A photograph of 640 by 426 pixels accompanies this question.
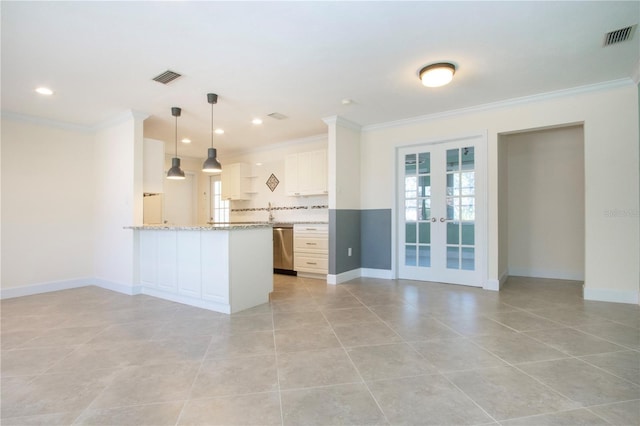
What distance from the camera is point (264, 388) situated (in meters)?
1.86

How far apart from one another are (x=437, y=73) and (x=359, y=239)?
295 cm

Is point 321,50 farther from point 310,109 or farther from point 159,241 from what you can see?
point 159,241

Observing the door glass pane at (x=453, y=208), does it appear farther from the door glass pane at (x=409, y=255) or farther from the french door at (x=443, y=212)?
the door glass pane at (x=409, y=255)

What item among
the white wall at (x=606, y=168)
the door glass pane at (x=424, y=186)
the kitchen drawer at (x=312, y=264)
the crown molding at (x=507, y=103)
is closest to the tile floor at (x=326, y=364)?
the white wall at (x=606, y=168)

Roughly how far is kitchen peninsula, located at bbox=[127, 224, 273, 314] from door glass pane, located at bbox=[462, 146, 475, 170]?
298 cm

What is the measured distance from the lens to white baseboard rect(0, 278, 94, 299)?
4164 mm

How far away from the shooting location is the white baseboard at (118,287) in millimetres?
4219

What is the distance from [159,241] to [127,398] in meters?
2.45

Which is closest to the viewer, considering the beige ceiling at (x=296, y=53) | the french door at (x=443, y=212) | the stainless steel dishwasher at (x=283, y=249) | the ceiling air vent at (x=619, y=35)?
the beige ceiling at (x=296, y=53)

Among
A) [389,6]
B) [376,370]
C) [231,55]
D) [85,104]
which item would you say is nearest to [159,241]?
[85,104]

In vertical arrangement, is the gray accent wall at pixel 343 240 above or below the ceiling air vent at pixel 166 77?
below

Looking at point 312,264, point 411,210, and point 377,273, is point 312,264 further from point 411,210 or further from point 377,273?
point 411,210

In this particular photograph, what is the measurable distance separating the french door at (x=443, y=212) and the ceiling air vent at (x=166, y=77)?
3.41 meters

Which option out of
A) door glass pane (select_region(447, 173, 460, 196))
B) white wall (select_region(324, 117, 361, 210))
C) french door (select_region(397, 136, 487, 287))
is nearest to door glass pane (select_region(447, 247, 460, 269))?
french door (select_region(397, 136, 487, 287))
